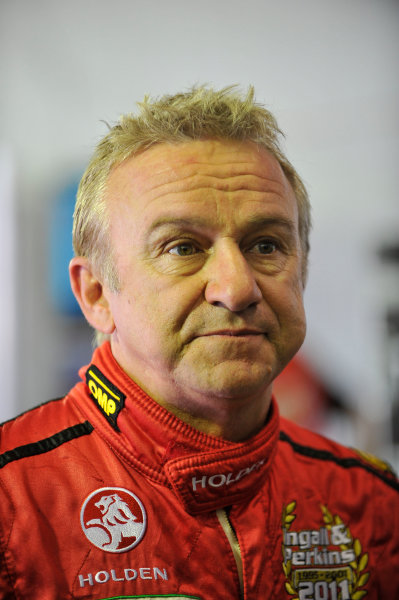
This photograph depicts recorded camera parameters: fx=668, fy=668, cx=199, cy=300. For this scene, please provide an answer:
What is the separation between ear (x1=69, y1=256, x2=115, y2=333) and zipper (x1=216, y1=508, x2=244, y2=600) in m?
0.35

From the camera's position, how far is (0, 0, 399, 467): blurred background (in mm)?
3504

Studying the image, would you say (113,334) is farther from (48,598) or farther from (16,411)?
(16,411)

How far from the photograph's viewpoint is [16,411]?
371 cm

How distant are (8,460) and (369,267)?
3.10 meters

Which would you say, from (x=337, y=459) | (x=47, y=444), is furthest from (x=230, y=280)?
(x=337, y=459)

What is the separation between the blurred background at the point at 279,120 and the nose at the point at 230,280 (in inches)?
98.9

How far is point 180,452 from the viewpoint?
1.01 metres

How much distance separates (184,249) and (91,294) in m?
0.24

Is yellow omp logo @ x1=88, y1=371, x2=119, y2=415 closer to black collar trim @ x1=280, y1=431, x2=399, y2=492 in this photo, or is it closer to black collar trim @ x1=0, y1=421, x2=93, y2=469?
black collar trim @ x1=0, y1=421, x2=93, y2=469

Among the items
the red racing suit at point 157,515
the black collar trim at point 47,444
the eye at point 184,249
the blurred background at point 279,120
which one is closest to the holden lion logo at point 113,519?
the red racing suit at point 157,515

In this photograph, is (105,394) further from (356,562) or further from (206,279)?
(356,562)

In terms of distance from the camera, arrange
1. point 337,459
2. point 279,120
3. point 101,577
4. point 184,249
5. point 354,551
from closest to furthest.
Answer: point 101,577
point 184,249
point 354,551
point 337,459
point 279,120

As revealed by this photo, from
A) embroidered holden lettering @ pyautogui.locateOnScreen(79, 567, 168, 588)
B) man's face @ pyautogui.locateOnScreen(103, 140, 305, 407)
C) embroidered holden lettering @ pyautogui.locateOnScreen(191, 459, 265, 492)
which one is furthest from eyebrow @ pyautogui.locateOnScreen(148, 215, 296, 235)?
embroidered holden lettering @ pyautogui.locateOnScreen(79, 567, 168, 588)

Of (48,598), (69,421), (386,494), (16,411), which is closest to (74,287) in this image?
(69,421)
